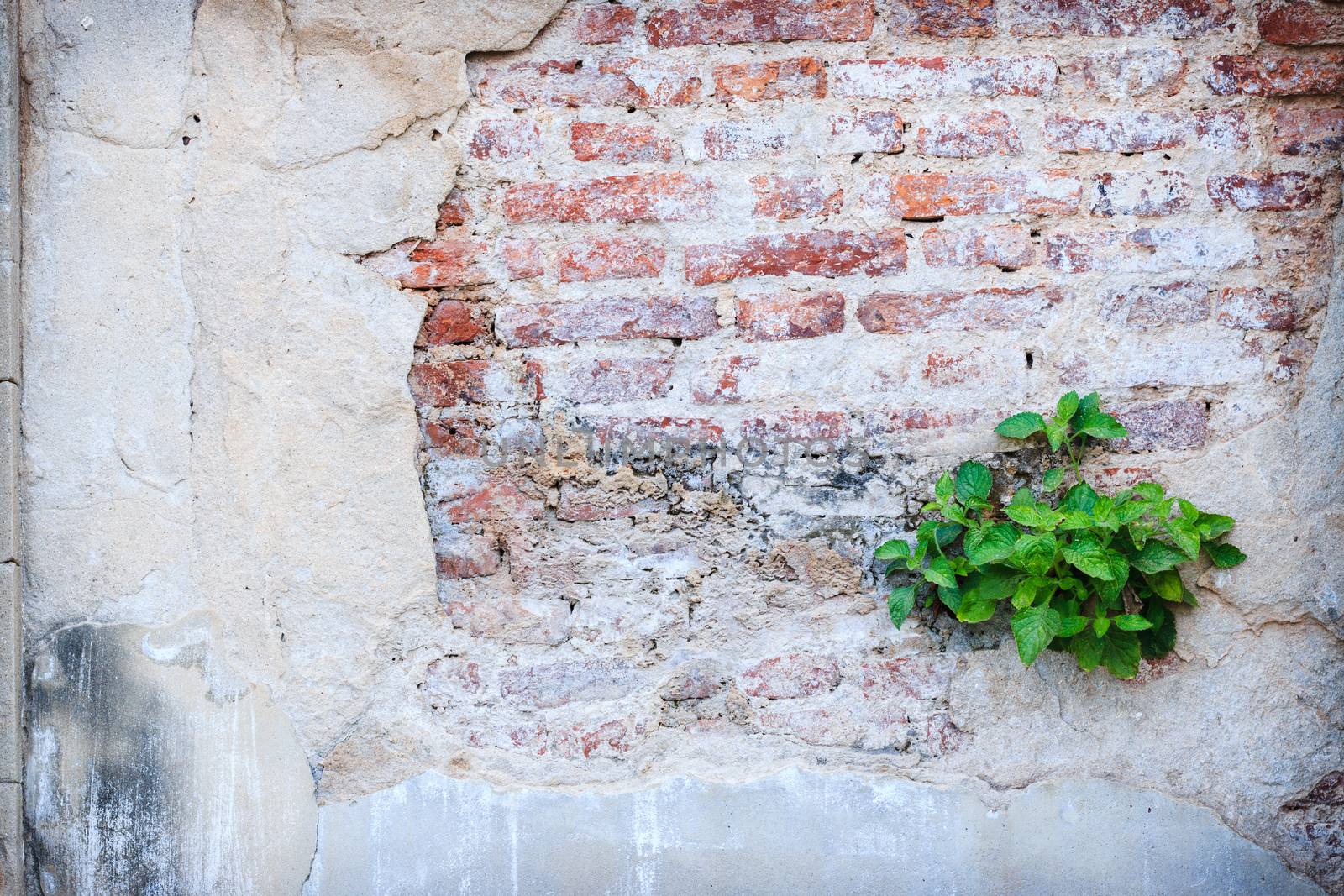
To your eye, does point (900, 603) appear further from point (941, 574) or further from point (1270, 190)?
point (1270, 190)

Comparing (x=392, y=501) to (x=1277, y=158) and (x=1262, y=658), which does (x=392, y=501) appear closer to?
(x=1262, y=658)

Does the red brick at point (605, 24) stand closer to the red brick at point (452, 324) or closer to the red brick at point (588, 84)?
the red brick at point (588, 84)

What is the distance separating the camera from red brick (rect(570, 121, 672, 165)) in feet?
5.33

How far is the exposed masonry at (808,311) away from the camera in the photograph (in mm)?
1607

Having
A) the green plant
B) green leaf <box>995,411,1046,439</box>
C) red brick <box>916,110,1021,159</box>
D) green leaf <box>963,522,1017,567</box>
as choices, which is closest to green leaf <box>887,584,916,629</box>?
the green plant

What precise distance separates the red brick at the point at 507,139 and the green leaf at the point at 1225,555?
131 cm

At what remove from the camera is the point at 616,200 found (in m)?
1.62

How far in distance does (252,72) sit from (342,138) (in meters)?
0.18

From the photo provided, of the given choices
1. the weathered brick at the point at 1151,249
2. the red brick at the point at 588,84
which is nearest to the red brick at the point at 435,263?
the red brick at the point at 588,84

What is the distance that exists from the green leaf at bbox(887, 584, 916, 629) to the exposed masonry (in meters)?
0.06

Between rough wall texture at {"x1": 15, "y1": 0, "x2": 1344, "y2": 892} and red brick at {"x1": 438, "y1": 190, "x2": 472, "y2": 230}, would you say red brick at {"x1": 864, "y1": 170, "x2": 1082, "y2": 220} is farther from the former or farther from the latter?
red brick at {"x1": 438, "y1": 190, "x2": 472, "y2": 230}

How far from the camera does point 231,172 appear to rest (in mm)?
1605

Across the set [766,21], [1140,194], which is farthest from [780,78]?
[1140,194]

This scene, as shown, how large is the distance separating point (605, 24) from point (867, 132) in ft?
1.57
